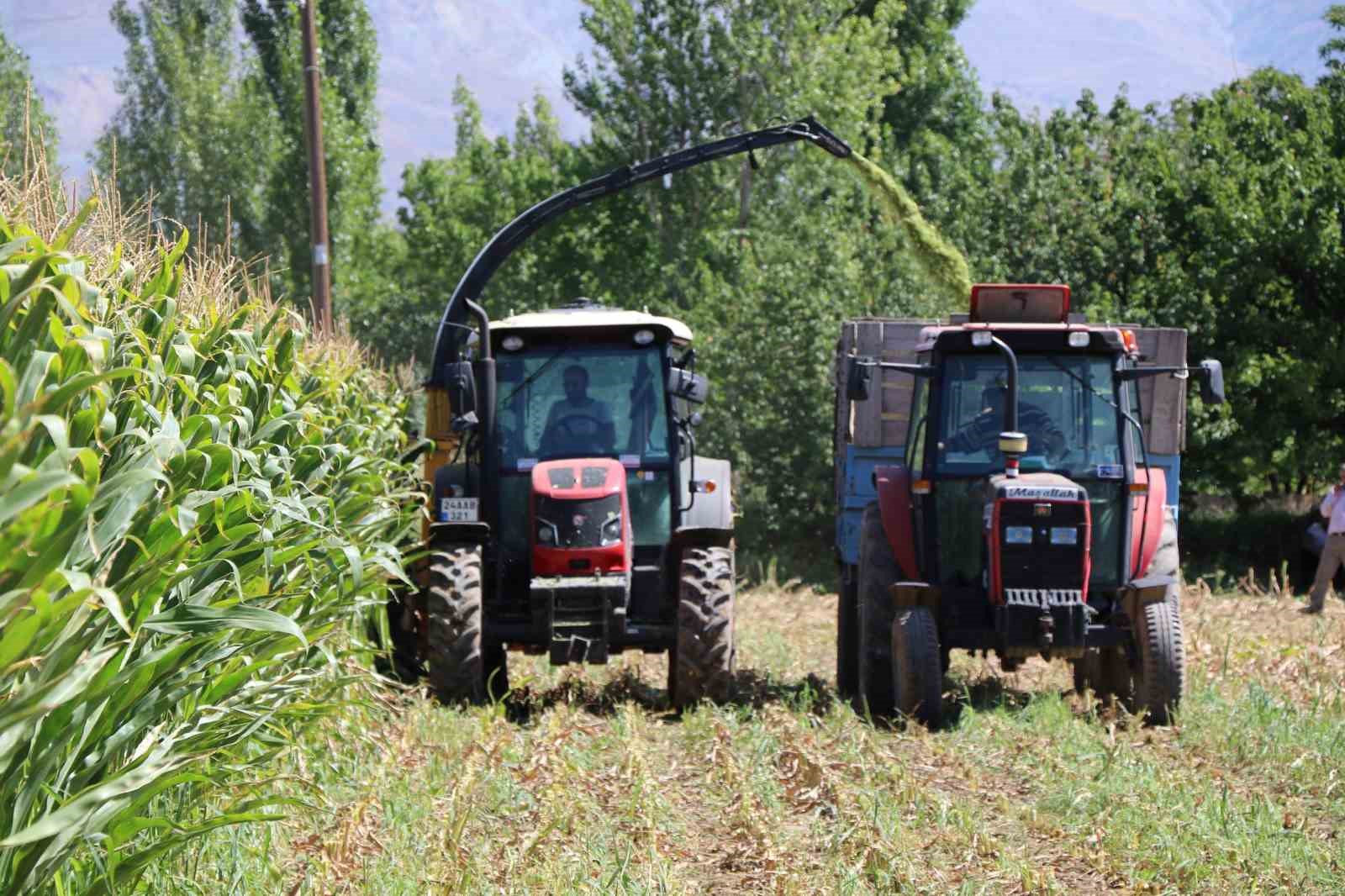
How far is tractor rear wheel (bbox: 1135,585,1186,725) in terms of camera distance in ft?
27.2

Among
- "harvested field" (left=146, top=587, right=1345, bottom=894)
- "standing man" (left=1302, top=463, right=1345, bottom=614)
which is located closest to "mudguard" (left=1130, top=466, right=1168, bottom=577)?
"harvested field" (left=146, top=587, right=1345, bottom=894)

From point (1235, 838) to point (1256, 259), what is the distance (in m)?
15.1

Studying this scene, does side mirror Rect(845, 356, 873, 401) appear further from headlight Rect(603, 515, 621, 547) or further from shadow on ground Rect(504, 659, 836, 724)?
shadow on ground Rect(504, 659, 836, 724)

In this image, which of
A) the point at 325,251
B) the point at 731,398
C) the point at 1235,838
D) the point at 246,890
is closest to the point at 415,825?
the point at 246,890

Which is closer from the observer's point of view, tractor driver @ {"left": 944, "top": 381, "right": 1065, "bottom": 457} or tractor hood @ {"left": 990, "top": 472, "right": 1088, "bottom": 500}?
tractor hood @ {"left": 990, "top": 472, "right": 1088, "bottom": 500}

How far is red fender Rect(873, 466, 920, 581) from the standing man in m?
7.03

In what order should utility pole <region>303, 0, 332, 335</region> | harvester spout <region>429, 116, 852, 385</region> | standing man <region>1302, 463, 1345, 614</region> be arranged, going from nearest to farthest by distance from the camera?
harvester spout <region>429, 116, 852, 385</region> → standing man <region>1302, 463, 1345, 614</region> → utility pole <region>303, 0, 332, 335</region>

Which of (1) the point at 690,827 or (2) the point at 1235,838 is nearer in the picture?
(2) the point at 1235,838

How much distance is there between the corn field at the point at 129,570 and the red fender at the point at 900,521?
3.75m

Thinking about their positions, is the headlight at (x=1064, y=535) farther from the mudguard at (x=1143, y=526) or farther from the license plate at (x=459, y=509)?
the license plate at (x=459, y=509)

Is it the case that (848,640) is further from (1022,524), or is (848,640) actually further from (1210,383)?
(1210,383)

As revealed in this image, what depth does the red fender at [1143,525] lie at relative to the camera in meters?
8.73

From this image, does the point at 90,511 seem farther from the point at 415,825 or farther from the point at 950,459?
the point at 950,459

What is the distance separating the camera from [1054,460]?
28.7 ft
